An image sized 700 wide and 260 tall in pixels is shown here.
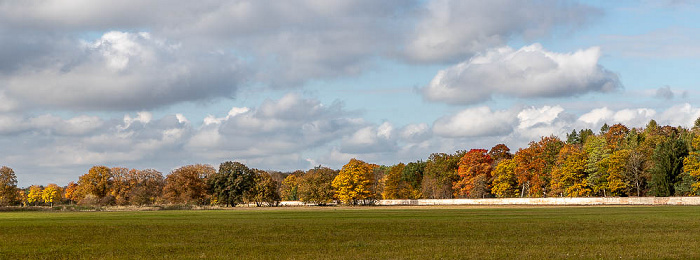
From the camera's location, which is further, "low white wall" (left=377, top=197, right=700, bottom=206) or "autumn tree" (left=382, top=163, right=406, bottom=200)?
"autumn tree" (left=382, top=163, right=406, bottom=200)

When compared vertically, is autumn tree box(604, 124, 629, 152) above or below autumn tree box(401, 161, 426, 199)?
above

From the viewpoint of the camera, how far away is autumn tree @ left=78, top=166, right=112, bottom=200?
513 ft

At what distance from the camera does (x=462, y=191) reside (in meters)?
160

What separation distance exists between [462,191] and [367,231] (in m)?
126

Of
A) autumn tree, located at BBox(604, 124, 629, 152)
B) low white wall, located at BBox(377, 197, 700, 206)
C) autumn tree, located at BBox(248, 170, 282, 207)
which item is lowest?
low white wall, located at BBox(377, 197, 700, 206)

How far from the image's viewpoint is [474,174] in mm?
160375

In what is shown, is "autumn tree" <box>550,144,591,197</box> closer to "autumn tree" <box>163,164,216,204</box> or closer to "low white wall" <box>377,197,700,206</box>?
"low white wall" <box>377,197,700,206</box>

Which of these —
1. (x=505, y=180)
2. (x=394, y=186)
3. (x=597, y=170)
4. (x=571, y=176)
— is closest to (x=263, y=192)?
(x=394, y=186)

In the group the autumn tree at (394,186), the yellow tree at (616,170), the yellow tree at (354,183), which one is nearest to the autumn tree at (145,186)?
the yellow tree at (354,183)

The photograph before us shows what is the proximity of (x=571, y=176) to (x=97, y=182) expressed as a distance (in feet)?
360

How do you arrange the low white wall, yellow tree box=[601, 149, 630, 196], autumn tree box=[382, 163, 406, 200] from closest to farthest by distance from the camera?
the low white wall → yellow tree box=[601, 149, 630, 196] → autumn tree box=[382, 163, 406, 200]

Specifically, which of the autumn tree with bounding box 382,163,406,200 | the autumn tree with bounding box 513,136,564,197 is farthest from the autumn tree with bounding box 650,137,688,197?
the autumn tree with bounding box 382,163,406,200

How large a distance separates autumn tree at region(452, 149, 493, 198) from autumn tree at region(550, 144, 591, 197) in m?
21.5

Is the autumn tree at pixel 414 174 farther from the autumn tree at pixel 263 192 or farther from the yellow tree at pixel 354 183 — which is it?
the autumn tree at pixel 263 192
